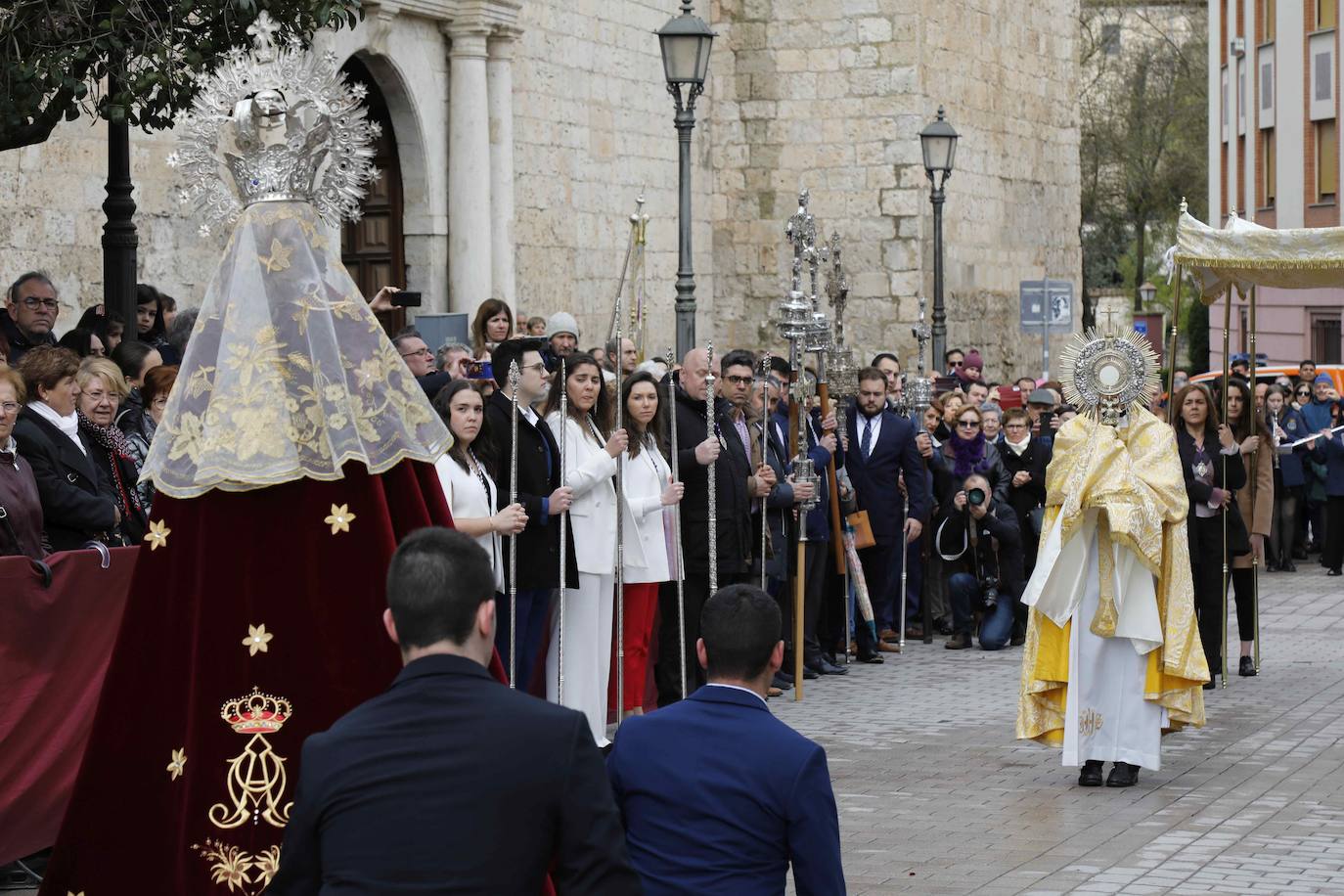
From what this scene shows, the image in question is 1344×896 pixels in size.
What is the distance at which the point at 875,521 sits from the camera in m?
13.7

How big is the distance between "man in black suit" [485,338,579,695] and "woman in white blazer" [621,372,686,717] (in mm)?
604

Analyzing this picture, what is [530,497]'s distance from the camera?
938 centimetres

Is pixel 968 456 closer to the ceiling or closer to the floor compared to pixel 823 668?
closer to the ceiling

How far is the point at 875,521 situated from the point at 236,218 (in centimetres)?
847

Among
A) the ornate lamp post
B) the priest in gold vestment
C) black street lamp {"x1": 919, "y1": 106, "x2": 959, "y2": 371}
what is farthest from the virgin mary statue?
the ornate lamp post

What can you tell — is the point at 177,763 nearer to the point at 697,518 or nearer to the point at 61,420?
the point at 61,420

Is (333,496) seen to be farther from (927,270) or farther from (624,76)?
(927,270)

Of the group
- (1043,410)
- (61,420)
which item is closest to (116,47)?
(61,420)

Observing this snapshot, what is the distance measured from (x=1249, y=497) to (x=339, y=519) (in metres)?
12.5

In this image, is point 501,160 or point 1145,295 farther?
point 1145,295

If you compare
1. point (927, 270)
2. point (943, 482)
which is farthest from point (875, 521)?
point (927, 270)

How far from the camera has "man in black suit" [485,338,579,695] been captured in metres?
9.43

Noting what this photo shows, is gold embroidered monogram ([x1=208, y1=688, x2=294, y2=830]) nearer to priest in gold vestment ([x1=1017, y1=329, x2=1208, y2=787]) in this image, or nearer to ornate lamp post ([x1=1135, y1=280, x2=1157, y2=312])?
priest in gold vestment ([x1=1017, y1=329, x2=1208, y2=787])

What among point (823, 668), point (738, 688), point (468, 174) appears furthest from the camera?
point (468, 174)
